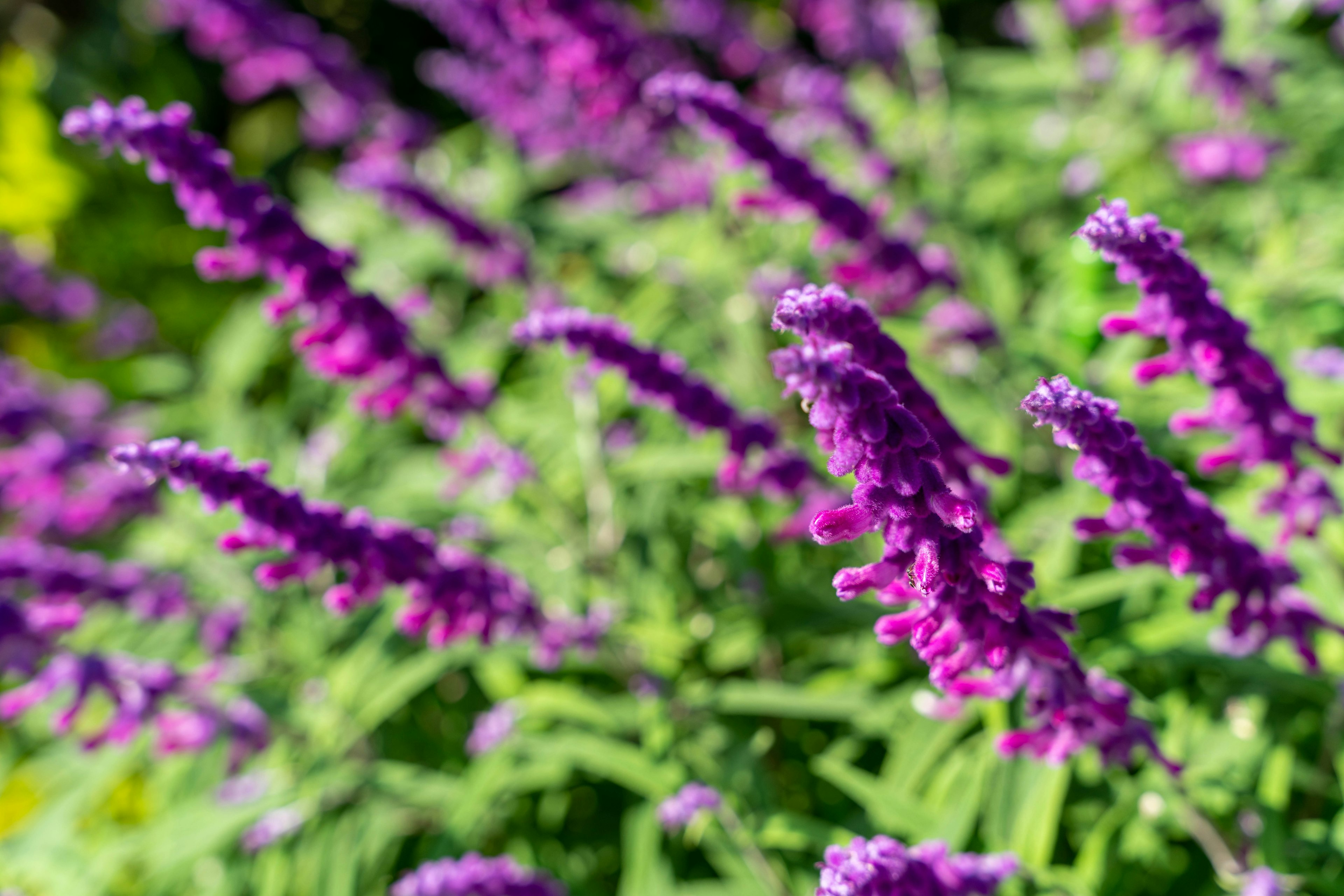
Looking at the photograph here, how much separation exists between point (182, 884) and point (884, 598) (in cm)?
345

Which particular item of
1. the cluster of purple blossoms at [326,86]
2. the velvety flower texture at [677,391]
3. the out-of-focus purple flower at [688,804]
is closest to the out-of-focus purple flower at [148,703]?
the out-of-focus purple flower at [688,804]

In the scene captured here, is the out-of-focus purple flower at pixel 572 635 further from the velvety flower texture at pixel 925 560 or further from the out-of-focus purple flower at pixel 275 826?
the velvety flower texture at pixel 925 560

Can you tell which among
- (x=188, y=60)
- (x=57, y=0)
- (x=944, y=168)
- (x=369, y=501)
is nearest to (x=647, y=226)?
(x=944, y=168)

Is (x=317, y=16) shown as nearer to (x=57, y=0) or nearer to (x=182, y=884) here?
(x=57, y=0)

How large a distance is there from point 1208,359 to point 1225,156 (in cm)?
317

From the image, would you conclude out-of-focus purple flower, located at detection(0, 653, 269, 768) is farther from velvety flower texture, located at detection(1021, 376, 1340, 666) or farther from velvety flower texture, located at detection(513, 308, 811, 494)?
velvety flower texture, located at detection(1021, 376, 1340, 666)

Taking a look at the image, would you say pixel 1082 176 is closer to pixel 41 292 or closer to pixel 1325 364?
pixel 1325 364

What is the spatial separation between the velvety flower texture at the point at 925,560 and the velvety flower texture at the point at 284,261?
1.69m

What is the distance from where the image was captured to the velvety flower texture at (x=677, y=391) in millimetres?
2529

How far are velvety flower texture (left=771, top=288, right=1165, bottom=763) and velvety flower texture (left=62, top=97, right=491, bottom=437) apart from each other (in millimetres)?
1687

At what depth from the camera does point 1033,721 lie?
2.58 m

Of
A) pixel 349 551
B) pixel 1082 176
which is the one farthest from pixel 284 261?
pixel 1082 176

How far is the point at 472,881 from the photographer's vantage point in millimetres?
2582

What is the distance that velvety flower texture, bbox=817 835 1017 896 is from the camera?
1715mm
